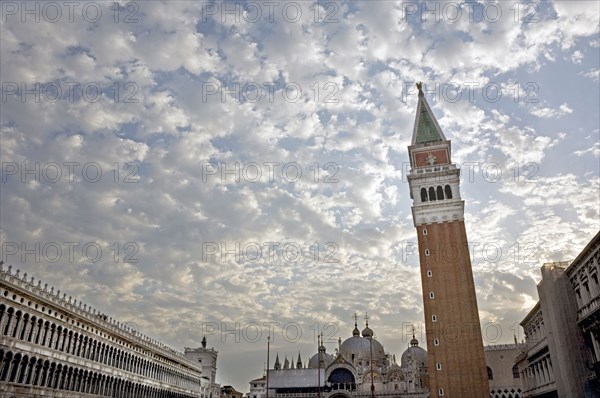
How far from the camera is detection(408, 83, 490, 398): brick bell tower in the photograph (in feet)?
186

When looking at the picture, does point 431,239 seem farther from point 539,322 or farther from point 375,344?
point 375,344

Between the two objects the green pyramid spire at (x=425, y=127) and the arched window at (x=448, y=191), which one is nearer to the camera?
the arched window at (x=448, y=191)

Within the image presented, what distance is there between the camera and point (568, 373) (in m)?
32.6

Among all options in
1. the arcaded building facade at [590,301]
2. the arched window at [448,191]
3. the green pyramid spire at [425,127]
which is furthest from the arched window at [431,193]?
the arcaded building facade at [590,301]

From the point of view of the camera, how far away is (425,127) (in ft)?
240

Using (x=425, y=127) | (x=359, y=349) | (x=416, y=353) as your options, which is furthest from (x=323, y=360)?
(x=425, y=127)

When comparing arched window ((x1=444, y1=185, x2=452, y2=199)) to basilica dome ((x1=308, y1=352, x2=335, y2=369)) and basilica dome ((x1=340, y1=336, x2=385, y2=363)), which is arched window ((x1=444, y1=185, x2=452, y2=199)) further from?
basilica dome ((x1=308, y1=352, x2=335, y2=369))

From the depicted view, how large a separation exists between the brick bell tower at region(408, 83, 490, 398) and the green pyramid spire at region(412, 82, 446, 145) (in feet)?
0.48

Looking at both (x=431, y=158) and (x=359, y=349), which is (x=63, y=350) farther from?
(x=359, y=349)

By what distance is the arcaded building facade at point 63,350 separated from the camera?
33781mm

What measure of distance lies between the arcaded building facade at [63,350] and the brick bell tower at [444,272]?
117ft

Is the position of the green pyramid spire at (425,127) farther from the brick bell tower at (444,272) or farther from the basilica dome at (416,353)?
the basilica dome at (416,353)

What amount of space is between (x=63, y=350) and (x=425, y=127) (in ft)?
184

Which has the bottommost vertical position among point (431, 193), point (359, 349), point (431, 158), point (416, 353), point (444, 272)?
point (416, 353)
